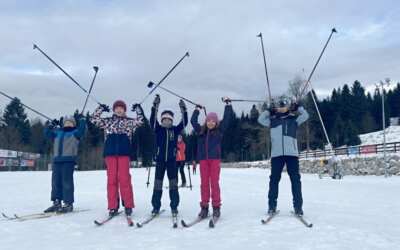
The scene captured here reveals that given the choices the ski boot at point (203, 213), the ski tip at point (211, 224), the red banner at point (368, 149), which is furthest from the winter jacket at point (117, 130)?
the red banner at point (368, 149)

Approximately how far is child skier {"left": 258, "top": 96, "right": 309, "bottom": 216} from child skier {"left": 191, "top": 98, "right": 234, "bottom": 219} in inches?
33.5

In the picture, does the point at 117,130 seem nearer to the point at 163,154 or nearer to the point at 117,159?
the point at 117,159

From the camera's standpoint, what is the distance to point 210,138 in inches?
297

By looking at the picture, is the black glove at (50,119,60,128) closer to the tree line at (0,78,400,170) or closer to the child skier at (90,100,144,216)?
the child skier at (90,100,144,216)

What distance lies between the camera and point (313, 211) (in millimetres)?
7770

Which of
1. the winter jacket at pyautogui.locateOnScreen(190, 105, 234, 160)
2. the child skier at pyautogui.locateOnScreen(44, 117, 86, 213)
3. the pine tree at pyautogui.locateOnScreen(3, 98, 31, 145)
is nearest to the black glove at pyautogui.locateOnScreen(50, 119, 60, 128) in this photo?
the child skier at pyautogui.locateOnScreen(44, 117, 86, 213)

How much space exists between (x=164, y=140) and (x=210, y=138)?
804mm

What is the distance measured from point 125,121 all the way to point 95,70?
87.7 inches

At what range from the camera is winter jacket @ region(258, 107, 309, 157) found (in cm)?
727

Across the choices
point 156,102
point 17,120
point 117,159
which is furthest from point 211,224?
point 17,120

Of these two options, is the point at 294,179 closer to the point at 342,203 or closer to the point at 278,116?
the point at 278,116

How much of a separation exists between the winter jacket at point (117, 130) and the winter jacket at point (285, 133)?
2.35 metres

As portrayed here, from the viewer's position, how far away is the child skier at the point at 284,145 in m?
7.25

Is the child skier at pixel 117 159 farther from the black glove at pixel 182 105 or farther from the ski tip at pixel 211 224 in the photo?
the ski tip at pixel 211 224
